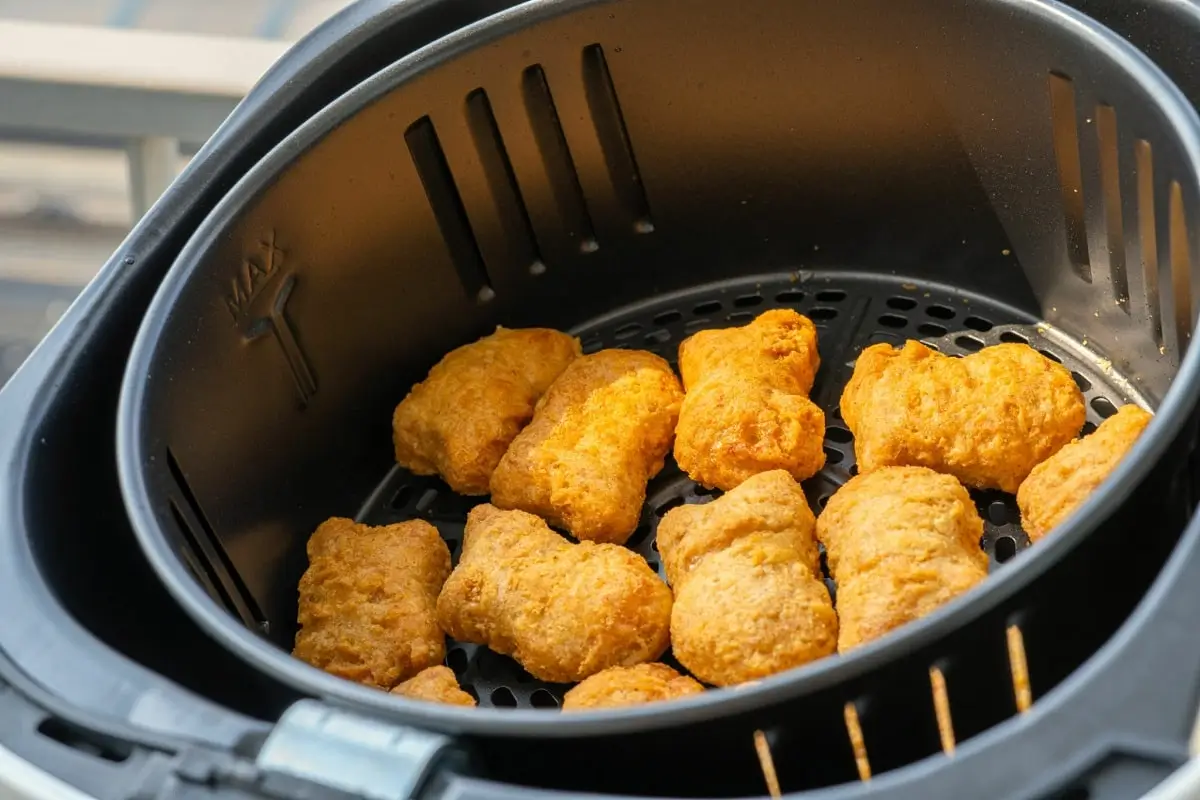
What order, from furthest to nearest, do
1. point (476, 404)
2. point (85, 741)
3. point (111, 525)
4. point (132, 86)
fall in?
point (132, 86), point (476, 404), point (111, 525), point (85, 741)

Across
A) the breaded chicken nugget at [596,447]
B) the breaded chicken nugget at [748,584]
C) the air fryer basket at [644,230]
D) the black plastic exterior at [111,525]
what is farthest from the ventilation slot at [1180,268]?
the black plastic exterior at [111,525]

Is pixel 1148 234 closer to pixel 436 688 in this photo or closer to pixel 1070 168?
pixel 1070 168

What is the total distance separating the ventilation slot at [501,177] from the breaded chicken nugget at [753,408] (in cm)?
22

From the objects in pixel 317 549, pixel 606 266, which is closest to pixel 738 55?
pixel 606 266

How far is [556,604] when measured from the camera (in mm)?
1073

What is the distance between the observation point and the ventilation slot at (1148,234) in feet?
3.50

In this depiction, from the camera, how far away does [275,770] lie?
2.46 ft

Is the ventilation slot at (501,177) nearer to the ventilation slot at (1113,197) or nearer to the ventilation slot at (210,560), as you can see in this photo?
the ventilation slot at (210,560)

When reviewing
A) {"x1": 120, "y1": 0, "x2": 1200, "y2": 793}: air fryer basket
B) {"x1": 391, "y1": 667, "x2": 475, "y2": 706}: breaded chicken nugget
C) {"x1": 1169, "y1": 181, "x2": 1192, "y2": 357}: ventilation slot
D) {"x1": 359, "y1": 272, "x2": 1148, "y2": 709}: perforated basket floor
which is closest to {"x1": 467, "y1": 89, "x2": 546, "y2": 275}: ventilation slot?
{"x1": 120, "y1": 0, "x2": 1200, "y2": 793}: air fryer basket

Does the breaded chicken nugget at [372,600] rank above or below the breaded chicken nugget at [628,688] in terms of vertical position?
above

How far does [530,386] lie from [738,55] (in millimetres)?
368

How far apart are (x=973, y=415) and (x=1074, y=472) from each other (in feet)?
0.37

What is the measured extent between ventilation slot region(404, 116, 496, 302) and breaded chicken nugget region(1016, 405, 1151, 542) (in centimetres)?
56

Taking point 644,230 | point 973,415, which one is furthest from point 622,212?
point 973,415
